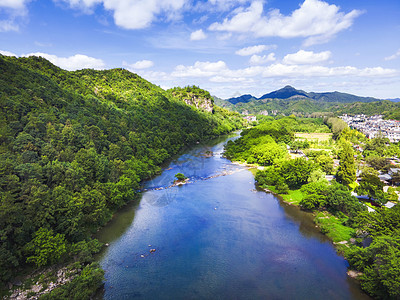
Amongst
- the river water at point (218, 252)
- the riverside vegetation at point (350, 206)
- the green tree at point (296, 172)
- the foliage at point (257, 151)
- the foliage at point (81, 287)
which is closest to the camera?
the foliage at point (81, 287)

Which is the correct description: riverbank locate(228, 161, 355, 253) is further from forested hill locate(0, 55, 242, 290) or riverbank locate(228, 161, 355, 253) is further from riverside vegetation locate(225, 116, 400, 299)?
forested hill locate(0, 55, 242, 290)

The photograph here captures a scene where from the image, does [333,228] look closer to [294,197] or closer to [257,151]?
[294,197]

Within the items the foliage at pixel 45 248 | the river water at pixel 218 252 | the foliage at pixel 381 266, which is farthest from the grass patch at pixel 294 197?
the foliage at pixel 45 248

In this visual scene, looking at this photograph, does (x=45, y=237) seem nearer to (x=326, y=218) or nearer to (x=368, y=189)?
(x=326, y=218)

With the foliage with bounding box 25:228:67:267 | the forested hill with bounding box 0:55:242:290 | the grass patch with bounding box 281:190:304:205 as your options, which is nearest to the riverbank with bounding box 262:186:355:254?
the grass patch with bounding box 281:190:304:205

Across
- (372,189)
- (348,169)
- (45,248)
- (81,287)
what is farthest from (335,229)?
(45,248)

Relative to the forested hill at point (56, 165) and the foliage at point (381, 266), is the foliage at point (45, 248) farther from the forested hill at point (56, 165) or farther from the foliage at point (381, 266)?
the foliage at point (381, 266)
